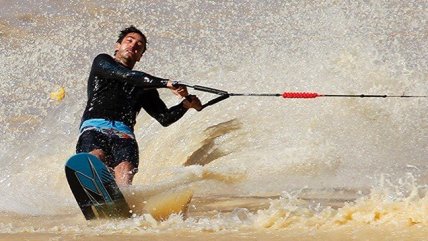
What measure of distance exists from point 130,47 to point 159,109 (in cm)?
40

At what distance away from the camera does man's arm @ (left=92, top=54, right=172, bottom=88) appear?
4484 mm

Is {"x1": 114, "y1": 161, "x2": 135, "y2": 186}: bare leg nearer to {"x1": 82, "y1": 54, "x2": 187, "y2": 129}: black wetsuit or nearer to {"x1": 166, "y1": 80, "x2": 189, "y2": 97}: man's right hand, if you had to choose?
{"x1": 82, "y1": 54, "x2": 187, "y2": 129}: black wetsuit

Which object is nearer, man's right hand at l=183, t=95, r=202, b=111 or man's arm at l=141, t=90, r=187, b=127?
man's right hand at l=183, t=95, r=202, b=111

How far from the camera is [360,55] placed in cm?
762

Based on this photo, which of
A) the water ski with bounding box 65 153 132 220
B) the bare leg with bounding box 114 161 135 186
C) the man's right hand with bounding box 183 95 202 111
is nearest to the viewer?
the water ski with bounding box 65 153 132 220

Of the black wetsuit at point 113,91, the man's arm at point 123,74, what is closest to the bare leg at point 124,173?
the black wetsuit at point 113,91

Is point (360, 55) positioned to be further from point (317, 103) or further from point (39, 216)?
point (39, 216)

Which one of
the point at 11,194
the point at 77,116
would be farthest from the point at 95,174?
the point at 77,116

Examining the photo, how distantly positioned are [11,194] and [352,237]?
3119 mm

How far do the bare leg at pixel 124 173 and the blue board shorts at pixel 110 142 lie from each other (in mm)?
22

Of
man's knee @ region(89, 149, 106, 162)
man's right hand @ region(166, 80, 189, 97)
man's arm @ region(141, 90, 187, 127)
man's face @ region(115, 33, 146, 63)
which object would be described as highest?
man's face @ region(115, 33, 146, 63)

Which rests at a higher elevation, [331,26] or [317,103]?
[331,26]

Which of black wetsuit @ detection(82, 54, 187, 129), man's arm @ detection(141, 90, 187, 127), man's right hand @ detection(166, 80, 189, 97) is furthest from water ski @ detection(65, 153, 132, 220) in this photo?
man's arm @ detection(141, 90, 187, 127)

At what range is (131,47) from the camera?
189 inches
